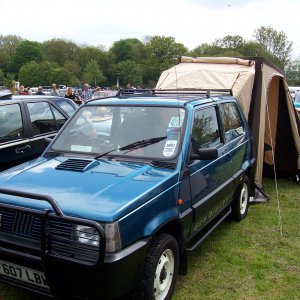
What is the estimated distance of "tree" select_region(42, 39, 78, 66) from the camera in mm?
112688

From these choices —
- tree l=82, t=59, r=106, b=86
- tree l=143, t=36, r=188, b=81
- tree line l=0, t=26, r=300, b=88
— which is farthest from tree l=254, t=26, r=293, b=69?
tree l=82, t=59, r=106, b=86

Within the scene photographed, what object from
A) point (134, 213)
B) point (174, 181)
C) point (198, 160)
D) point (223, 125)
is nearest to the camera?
point (134, 213)

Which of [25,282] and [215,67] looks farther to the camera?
[215,67]

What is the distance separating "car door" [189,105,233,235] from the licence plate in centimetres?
159

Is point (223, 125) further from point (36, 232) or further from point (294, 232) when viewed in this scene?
point (36, 232)

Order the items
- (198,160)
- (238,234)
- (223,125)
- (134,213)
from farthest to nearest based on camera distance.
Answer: (238,234) → (223,125) → (198,160) → (134,213)

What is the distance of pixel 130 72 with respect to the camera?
9512 centimetres

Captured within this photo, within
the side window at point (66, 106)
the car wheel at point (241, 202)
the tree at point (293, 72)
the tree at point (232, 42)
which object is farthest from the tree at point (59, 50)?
the car wheel at point (241, 202)

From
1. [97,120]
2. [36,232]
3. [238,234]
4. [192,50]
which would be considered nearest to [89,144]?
[97,120]

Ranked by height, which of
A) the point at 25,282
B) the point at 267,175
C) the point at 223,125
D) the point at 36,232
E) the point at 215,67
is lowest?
the point at 267,175

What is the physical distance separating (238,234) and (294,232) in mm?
823

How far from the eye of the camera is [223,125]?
4.79m

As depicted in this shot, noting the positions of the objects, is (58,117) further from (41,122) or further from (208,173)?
(208,173)

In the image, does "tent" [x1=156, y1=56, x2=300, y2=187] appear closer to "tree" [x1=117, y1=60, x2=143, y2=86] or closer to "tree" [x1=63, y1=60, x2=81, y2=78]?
"tree" [x1=117, y1=60, x2=143, y2=86]
